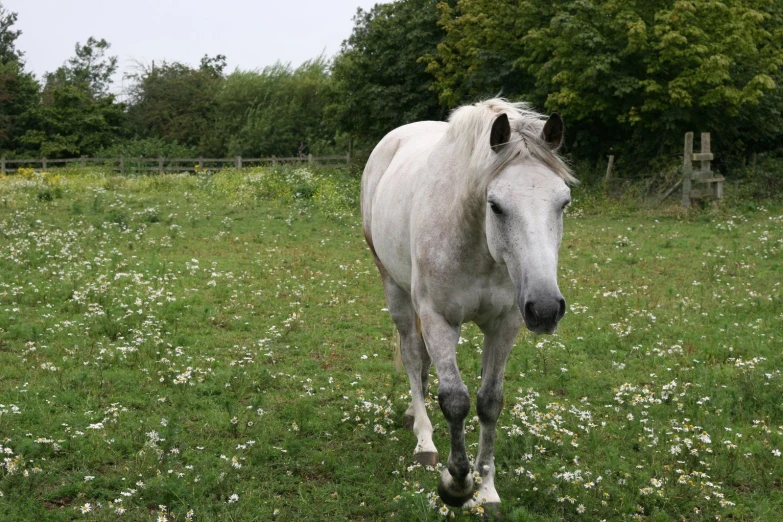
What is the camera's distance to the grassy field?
4.77 m

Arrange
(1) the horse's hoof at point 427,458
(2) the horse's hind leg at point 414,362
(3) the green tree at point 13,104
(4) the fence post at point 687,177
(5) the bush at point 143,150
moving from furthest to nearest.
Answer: (3) the green tree at point 13,104 < (5) the bush at point 143,150 < (4) the fence post at point 687,177 < (2) the horse's hind leg at point 414,362 < (1) the horse's hoof at point 427,458

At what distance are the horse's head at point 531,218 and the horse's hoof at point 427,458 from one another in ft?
6.36

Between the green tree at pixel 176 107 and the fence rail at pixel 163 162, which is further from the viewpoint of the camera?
the green tree at pixel 176 107

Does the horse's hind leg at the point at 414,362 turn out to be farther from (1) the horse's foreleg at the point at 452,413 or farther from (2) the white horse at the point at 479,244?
(1) the horse's foreleg at the point at 452,413

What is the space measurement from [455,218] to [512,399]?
2.78m

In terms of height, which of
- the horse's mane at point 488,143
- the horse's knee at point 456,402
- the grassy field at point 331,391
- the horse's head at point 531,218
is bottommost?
the grassy field at point 331,391

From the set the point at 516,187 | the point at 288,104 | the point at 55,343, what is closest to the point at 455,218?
the point at 516,187

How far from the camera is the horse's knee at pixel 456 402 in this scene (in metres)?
4.45

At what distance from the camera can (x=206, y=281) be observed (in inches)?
462

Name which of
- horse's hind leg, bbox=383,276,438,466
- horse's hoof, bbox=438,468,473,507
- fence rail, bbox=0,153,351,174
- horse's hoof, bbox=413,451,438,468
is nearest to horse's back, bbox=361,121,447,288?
horse's hind leg, bbox=383,276,438,466

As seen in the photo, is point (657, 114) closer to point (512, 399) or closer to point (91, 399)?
point (512, 399)

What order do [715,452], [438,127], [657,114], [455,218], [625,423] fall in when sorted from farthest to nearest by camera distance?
[657,114]
[438,127]
[625,423]
[715,452]
[455,218]

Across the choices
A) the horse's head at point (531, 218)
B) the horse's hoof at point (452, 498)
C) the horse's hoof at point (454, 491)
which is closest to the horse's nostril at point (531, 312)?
the horse's head at point (531, 218)

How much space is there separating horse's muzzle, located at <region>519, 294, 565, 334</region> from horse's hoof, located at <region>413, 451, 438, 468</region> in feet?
6.73
